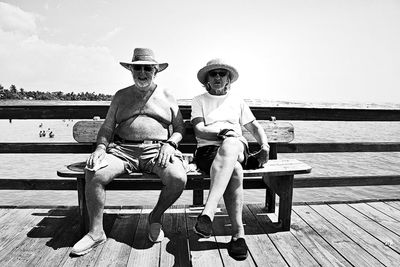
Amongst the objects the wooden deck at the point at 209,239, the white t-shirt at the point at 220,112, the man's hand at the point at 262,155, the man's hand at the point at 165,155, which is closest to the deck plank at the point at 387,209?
the wooden deck at the point at 209,239

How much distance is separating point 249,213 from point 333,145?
1287mm

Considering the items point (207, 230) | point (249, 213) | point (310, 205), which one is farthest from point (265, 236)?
point (310, 205)

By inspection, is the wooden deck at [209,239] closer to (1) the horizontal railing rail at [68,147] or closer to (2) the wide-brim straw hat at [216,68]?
(1) the horizontal railing rail at [68,147]

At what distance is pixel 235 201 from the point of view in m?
2.46

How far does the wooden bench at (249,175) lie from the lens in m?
2.68

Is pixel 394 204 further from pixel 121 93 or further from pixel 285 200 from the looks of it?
pixel 121 93

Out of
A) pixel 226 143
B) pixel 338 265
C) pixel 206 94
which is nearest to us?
pixel 338 265

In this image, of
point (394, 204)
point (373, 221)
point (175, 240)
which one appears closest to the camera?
point (175, 240)

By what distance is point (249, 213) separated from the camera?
336 cm

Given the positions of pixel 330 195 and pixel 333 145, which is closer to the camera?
pixel 333 145

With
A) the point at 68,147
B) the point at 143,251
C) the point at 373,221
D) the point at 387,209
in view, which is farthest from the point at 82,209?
the point at 387,209

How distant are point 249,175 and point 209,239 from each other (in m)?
0.62

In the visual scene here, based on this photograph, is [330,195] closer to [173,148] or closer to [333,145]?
[333,145]

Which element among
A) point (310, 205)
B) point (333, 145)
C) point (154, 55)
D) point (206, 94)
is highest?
point (154, 55)
